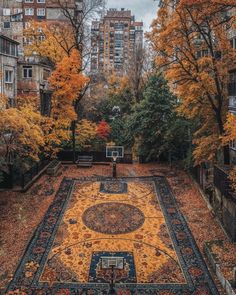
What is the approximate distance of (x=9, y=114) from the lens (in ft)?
63.6

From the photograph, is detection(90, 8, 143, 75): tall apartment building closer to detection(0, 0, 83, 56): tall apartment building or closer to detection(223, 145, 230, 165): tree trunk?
detection(0, 0, 83, 56): tall apartment building

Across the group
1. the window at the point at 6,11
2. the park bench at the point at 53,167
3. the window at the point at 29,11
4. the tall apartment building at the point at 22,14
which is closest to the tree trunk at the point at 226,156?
the park bench at the point at 53,167

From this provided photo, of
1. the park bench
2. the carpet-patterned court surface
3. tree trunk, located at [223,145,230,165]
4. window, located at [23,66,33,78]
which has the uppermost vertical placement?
window, located at [23,66,33,78]

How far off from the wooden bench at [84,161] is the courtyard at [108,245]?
5246 millimetres

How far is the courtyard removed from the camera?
39.3ft

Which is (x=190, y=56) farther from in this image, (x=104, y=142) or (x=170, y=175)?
(x=104, y=142)

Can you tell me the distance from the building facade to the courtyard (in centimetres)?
971

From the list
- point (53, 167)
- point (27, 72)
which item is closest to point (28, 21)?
point (27, 72)

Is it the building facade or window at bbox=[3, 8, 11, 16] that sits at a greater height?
window at bbox=[3, 8, 11, 16]

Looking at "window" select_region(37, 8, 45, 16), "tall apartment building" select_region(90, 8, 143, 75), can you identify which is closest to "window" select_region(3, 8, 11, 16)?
"window" select_region(37, 8, 45, 16)

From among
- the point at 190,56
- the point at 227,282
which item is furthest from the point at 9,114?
the point at 227,282

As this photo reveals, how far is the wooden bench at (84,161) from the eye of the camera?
30.2 m

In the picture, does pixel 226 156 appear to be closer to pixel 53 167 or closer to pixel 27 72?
pixel 53 167

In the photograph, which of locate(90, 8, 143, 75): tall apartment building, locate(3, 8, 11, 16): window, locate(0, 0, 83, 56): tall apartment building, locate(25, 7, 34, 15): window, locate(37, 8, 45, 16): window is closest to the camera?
locate(0, 0, 83, 56): tall apartment building
